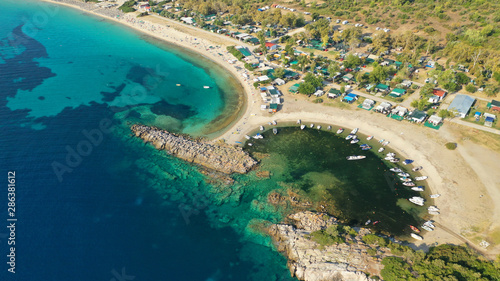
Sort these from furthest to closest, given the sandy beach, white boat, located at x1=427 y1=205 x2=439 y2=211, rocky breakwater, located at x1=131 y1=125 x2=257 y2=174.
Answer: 1. rocky breakwater, located at x1=131 y1=125 x2=257 y2=174
2. white boat, located at x1=427 y1=205 x2=439 y2=211
3. the sandy beach

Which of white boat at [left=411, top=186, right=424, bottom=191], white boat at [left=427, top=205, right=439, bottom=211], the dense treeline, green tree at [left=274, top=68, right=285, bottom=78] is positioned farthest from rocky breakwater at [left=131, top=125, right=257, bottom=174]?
white boat at [left=427, top=205, right=439, bottom=211]

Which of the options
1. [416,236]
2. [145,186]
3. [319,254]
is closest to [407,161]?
[416,236]

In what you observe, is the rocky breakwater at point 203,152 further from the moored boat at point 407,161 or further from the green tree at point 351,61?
the green tree at point 351,61

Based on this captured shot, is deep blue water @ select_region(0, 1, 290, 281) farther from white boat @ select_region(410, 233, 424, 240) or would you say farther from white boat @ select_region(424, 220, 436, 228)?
white boat @ select_region(424, 220, 436, 228)

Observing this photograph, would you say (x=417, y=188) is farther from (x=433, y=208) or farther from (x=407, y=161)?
(x=407, y=161)

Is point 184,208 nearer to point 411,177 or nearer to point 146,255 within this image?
point 146,255

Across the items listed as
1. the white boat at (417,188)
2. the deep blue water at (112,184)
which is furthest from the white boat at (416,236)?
the deep blue water at (112,184)
